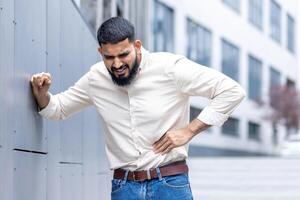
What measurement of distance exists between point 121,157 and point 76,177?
2.16 metres

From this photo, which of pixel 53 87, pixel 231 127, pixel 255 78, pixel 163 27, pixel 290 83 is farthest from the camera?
pixel 290 83

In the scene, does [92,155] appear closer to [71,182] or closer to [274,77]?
[71,182]

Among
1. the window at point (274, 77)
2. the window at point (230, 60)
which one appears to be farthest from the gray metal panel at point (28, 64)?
the window at point (274, 77)

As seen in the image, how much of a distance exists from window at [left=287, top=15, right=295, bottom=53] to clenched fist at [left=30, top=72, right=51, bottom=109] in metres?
50.6

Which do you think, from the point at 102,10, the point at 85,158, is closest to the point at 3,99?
the point at 85,158

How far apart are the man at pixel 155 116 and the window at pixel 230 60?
108 ft

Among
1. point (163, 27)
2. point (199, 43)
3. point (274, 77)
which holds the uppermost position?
point (274, 77)

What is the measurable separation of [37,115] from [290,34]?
5160cm

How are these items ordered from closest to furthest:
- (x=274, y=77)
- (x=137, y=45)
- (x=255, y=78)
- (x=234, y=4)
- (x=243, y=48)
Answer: (x=137, y=45), (x=234, y=4), (x=243, y=48), (x=255, y=78), (x=274, y=77)

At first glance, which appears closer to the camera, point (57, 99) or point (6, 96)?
point (6, 96)

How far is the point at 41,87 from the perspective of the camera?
15.6ft

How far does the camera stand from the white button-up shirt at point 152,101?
446 centimetres

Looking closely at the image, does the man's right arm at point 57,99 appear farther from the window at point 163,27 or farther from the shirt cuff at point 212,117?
the window at point 163,27

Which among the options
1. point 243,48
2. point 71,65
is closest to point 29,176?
point 71,65
